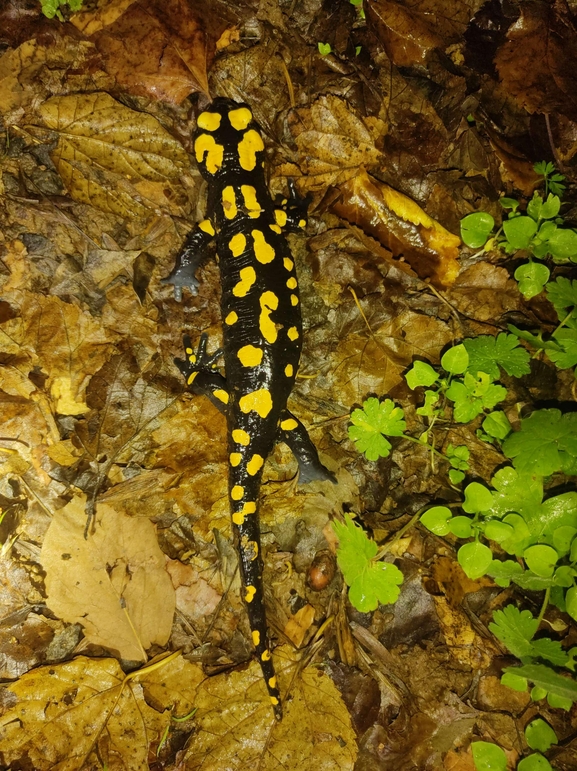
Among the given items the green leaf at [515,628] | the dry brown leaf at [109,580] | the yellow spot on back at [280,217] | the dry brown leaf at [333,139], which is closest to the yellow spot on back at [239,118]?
the dry brown leaf at [333,139]

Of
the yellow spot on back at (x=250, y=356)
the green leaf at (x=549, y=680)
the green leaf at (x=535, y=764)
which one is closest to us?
the green leaf at (x=549, y=680)

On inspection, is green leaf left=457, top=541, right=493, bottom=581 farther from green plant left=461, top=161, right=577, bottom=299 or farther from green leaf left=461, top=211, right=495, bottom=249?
green leaf left=461, top=211, right=495, bottom=249

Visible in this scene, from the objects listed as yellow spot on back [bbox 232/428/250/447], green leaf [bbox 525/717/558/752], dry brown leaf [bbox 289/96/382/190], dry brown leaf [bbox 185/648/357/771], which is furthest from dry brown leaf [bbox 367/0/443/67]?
green leaf [bbox 525/717/558/752]

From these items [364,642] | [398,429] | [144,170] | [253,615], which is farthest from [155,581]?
[144,170]

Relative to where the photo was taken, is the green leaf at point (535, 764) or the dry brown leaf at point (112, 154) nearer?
the green leaf at point (535, 764)

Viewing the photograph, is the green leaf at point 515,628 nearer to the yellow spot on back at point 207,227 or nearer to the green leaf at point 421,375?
the green leaf at point 421,375

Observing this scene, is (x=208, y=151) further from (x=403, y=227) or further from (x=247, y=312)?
(x=403, y=227)
